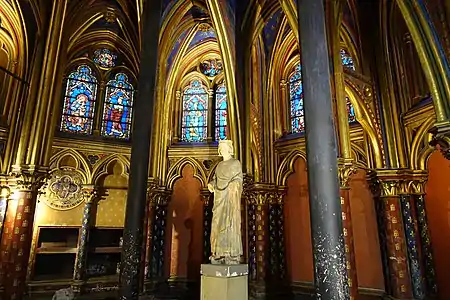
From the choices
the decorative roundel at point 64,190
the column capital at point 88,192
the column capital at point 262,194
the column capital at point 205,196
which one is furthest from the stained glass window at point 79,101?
the column capital at point 262,194

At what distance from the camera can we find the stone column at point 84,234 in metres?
11.0

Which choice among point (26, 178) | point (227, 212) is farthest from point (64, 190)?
point (227, 212)

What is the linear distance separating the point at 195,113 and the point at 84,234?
6.41m

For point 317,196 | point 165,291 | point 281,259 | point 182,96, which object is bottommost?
point 165,291

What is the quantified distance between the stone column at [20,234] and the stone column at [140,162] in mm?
3881

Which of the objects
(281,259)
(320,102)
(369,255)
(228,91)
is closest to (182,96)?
(228,91)

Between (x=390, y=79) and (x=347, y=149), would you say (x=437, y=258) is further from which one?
(x=390, y=79)

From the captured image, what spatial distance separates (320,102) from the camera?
4.16 meters

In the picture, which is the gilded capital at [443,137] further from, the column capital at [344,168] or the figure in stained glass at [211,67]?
the figure in stained glass at [211,67]

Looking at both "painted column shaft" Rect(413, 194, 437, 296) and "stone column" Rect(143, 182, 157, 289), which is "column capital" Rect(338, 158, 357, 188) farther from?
"stone column" Rect(143, 182, 157, 289)

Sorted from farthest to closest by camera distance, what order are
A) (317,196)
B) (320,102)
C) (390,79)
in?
1. (390,79)
2. (320,102)
3. (317,196)

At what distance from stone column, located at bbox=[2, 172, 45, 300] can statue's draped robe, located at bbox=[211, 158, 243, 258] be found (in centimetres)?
516

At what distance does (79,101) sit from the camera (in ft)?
42.0

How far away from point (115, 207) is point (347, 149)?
9.16 meters
